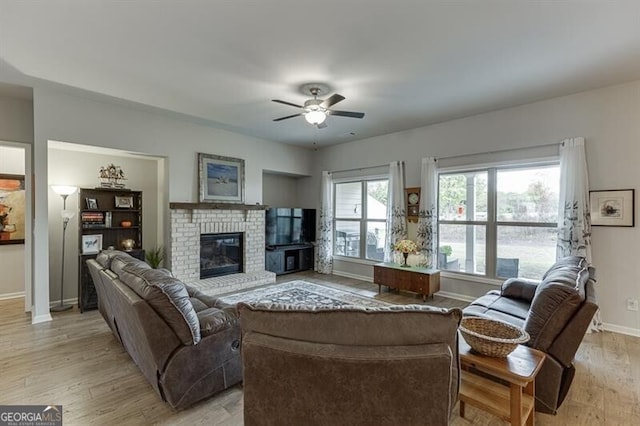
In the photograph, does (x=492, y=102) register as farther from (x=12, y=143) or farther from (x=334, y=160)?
(x=12, y=143)

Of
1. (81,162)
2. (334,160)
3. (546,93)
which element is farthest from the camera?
(334,160)

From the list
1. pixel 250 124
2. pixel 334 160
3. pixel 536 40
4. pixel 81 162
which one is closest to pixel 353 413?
pixel 536 40

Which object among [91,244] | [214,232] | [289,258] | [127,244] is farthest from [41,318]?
[289,258]

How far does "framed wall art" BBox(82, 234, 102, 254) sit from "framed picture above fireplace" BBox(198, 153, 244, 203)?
1.62 metres

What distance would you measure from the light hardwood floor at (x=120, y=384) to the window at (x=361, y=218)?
3575mm

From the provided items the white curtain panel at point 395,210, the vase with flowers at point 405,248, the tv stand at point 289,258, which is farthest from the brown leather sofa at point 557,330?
the tv stand at point 289,258

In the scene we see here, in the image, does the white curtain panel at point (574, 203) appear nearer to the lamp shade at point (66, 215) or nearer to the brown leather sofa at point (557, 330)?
the brown leather sofa at point (557, 330)

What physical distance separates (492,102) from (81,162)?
621cm

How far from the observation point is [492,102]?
405 cm

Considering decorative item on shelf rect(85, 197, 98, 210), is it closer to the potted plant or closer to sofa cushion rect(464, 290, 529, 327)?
the potted plant

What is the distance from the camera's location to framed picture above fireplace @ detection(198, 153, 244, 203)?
17.1 feet

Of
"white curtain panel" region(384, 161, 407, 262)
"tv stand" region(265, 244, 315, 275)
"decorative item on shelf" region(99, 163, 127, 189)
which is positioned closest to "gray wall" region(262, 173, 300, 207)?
"tv stand" region(265, 244, 315, 275)

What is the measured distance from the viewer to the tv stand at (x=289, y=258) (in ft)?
20.7

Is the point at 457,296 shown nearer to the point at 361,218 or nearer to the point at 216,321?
the point at 361,218
